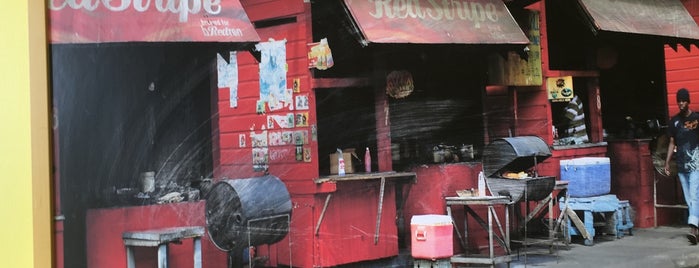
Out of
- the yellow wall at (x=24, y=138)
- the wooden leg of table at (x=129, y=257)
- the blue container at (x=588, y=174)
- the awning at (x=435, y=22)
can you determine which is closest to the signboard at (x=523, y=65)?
the awning at (x=435, y=22)

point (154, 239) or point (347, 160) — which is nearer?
point (154, 239)

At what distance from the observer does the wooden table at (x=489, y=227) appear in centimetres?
511

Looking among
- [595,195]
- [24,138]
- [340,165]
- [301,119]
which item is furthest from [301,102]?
[595,195]

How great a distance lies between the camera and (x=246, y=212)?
423 centimetres

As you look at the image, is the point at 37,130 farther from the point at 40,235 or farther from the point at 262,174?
the point at 262,174

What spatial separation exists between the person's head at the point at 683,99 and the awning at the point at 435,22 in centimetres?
114

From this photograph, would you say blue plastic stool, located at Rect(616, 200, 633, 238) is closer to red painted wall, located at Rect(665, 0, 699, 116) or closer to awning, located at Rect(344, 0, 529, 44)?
red painted wall, located at Rect(665, 0, 699, 116)

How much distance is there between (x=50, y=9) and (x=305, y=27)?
146 cm

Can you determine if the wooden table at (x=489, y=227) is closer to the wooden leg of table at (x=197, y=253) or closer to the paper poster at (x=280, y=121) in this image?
the paper poster at (x=280, y=121)

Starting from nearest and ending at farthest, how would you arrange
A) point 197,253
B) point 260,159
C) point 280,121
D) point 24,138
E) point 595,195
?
point 24,138
point 197,253
point 260,159
point 280,121
point 595,195

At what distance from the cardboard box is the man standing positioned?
2.32 meters

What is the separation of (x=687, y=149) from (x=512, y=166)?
123 cm

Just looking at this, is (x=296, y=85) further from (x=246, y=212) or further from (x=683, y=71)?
(x=683, y=71)

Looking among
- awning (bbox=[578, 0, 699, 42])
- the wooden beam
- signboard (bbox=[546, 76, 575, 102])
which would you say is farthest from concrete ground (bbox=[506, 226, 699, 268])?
the wooden beam
